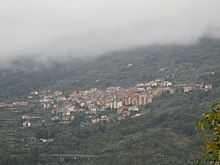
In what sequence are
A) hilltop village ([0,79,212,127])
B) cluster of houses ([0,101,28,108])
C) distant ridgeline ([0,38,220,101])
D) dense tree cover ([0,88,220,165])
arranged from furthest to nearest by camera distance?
1. distant ridgeline ([0,38,220,101])
2. cluster of houses ([0,101,28,108])
3. hilltop village ([0,79,212,127])
4. dense tree cover ([0,88,220,165])

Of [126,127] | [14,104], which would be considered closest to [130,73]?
[14,104]

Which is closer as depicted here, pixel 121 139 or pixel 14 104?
pixel 121 139

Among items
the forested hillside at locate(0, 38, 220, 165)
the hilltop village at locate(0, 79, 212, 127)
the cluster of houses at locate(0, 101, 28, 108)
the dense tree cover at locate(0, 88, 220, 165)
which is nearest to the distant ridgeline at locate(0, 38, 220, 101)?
the forested hillside at locate(0, 38, 220, 165)

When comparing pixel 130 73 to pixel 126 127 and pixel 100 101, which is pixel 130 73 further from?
pixel 126 127

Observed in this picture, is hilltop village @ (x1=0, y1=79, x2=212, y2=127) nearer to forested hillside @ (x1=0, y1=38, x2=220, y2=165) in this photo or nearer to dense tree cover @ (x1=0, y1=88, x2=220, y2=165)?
forested hillside @ (x1=0, y1=38, x2=220, y2=165)

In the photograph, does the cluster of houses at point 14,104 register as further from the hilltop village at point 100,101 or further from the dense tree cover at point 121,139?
the dense tree cover at point 121,139

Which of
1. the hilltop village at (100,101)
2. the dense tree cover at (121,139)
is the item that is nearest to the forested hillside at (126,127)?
the dense tree cover at (121,139)

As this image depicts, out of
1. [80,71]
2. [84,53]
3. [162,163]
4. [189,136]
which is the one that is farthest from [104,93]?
[84,53]
